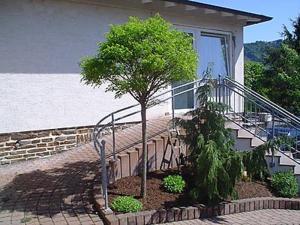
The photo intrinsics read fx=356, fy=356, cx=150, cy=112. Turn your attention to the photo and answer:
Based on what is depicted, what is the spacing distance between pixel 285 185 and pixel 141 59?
351 cm

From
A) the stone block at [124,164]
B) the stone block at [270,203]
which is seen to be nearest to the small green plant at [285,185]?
the stone block at [270,203]

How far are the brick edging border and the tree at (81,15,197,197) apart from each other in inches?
65.4

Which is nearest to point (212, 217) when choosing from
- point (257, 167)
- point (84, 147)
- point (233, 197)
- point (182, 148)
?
point (233, 197)

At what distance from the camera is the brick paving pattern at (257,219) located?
5.06 metres

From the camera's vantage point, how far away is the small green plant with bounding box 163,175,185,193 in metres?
5.69

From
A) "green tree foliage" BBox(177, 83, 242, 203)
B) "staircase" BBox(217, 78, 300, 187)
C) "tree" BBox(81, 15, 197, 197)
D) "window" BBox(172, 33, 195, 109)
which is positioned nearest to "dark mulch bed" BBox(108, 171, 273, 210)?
"green tree foliage" BBox(177, 83, 242, 203)

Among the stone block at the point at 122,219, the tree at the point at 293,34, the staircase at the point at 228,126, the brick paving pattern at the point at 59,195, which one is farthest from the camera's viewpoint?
the tree at the point at 293,34

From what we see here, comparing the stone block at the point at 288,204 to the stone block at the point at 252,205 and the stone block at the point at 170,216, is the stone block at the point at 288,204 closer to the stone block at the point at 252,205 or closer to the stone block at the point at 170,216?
the stone block at the point at 252,205

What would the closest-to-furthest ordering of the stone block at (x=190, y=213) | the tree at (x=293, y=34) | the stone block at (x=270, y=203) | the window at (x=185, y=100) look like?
1. the stone block at (x=190, y=213)
2. the stone block at (x=270, y=203)
3. the window at (x=185, y=100)
4. the tree at (x=293, y=34)

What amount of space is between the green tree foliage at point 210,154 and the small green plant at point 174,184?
0.21m

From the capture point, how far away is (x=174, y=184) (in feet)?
18.8

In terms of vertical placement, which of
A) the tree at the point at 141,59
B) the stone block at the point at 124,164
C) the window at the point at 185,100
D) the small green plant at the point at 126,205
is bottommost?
the small green plant at the point at 126,205

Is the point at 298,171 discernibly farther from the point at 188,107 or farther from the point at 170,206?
the point at 188,107

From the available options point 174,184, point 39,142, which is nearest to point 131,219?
point 174,184
